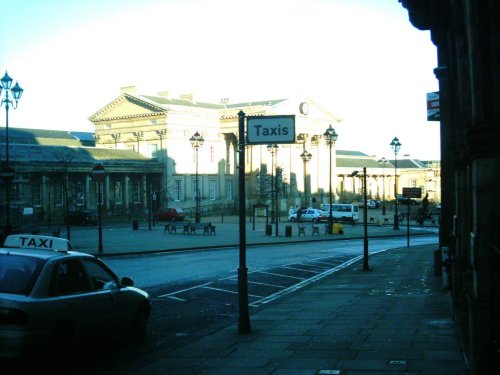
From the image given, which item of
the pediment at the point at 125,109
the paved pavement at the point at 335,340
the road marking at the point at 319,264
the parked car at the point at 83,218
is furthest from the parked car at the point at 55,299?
the pediment at the point at 125,109

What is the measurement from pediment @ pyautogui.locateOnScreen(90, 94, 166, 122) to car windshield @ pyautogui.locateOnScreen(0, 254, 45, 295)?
8556cm

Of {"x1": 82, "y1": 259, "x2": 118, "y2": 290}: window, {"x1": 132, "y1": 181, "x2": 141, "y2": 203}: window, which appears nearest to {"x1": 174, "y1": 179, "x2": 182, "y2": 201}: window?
{"x1": 132, "y1": 181, "x2": 141, "y2": 203}: window

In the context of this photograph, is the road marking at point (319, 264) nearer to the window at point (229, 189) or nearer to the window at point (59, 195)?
the window at point (59, 195)

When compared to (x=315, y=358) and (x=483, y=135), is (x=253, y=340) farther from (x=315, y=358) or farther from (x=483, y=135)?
(x=483, y=135)

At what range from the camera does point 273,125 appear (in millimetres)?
11680

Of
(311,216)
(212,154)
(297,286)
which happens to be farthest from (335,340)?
(212,154)

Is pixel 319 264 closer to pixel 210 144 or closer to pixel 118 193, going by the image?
pixel 118 193

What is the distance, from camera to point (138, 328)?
1157 centimetres

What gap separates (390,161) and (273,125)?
148 meters

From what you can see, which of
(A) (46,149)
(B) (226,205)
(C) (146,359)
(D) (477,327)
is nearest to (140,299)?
(C) (146,359)

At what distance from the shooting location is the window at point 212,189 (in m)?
102

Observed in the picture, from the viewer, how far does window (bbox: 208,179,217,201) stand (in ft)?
335

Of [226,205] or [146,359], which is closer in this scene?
[146,359]

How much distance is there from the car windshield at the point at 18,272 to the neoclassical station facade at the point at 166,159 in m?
60.7
